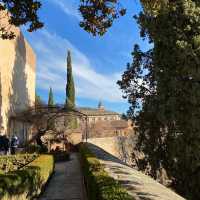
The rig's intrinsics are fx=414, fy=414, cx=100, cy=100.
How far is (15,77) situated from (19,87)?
69.1 inches

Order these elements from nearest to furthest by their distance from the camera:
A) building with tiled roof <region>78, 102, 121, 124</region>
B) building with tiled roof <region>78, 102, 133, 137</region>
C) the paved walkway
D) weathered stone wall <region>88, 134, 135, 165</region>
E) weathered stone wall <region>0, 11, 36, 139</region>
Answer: the paved walkway
weathered stone wall <region>0, 11, 36, 139</region>
weathered stone wall <region>88, 134, 135, 165</region>
building with tiled roof <region>78, 102, 133, 137</region>
building with tiled roof <region>78, 102, 121, 124</region>

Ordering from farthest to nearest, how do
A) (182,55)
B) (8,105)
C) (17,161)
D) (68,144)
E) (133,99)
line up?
(68,144) → (8,105) → (133,99) → (17,161) → (182,55)

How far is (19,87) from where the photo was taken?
102 feet

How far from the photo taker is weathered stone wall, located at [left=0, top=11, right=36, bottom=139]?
25.6 metres

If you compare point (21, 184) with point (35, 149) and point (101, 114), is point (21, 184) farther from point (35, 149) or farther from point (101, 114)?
point (101, 114)

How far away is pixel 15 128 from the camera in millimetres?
28750

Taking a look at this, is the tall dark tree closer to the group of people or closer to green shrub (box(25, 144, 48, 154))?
green shrub (box(25, 144, 48, 154))

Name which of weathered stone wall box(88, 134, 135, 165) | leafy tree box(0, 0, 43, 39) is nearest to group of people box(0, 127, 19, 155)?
leafy tree box(0, 0, 43, 39)

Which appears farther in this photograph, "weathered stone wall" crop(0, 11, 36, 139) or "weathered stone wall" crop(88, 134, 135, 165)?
"weathered stone wall" crop(88, 134, 135, 165)

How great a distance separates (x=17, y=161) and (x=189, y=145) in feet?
25.3

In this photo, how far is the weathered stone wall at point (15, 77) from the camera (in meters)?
25.6

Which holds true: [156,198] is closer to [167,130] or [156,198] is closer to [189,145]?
[189,145]

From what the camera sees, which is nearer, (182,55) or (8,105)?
(182,55)

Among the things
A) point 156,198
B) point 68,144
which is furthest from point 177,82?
point 68,144
